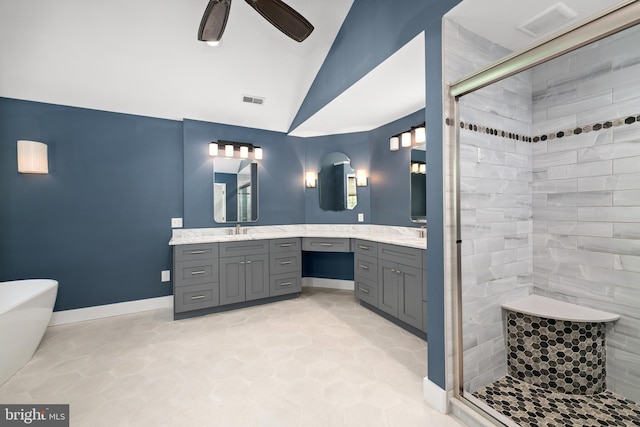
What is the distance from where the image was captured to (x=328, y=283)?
4.23 meters

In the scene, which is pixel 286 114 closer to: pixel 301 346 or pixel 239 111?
pixel 239 111

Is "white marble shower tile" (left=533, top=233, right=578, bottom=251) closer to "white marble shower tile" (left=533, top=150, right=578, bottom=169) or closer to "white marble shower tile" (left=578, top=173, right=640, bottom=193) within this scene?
"white marble shower tile" (left=578, top=173, right=640, bottom=193)

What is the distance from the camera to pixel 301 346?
243 cm

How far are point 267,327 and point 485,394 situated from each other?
196 centimetres

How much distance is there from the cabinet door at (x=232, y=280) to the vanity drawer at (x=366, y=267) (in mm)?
1434

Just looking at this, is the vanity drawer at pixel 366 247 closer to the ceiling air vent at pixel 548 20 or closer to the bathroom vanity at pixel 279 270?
the bathroom vanity at pixel 279 270

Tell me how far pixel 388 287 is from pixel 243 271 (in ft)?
5.70

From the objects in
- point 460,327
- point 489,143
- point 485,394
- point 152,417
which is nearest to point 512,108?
point 489,143

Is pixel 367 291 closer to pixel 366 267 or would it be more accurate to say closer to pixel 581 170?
pixel 366 267

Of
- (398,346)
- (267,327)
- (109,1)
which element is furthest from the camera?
(267,327)

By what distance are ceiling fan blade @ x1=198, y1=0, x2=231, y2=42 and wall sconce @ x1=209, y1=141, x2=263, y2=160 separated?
1813mm

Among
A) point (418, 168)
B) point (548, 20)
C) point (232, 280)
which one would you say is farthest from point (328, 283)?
point (548, 20)

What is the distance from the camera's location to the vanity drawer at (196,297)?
3.01 metres

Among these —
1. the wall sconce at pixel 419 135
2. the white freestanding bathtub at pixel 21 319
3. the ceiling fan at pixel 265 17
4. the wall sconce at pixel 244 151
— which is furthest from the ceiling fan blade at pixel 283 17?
the white freestanding bathtub at pixel 21 319
